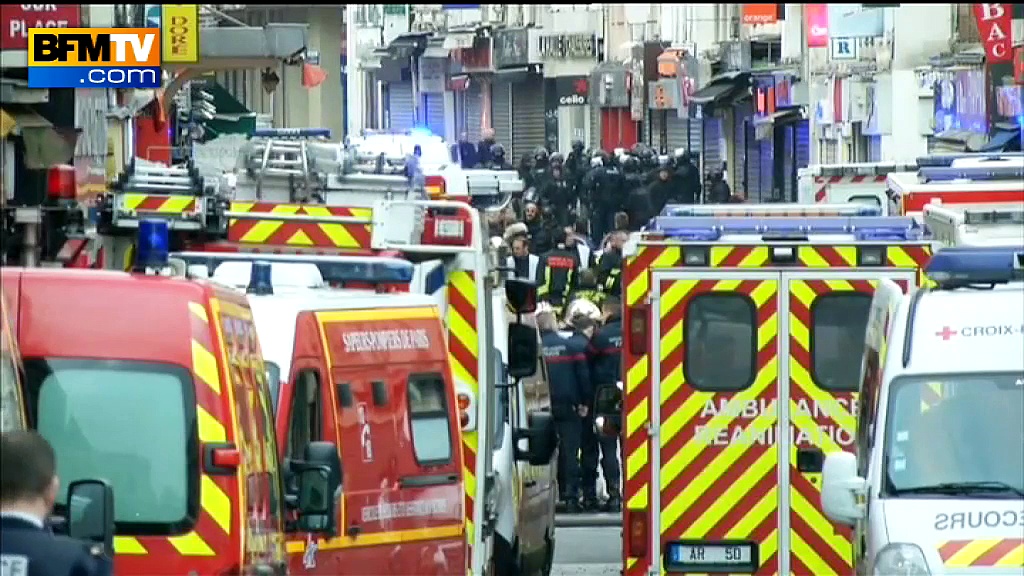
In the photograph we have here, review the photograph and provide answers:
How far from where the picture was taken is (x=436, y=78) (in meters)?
92.6

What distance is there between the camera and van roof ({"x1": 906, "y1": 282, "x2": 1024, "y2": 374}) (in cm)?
1023

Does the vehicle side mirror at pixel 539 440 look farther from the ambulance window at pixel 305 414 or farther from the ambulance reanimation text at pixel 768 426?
the ambulance window at pixel 305 414

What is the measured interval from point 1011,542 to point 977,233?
18.0ft

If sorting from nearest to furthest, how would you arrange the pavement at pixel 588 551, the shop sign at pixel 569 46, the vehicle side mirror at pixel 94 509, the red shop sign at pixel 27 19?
the vehicle side mirror at pixel 94 509, the pavement at pixel 588 551, the red shop sign at pixel 27 19, the shop sign at pixel 569 46

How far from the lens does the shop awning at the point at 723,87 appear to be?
57.9 m

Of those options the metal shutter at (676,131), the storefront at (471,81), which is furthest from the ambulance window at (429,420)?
the storefront at (471,81)

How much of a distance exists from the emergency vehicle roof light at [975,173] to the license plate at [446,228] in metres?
6.83

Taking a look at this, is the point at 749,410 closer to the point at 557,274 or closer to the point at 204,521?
the point at 204,521

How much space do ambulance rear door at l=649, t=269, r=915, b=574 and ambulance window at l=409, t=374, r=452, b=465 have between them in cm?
229

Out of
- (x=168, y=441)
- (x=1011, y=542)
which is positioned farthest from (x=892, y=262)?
(x=168, y=441)

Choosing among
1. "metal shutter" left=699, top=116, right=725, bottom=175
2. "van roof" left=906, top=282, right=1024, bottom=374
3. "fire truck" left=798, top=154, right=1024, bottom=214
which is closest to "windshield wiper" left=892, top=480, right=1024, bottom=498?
"van roof" left=906, top=282, right=1024, bottom=374

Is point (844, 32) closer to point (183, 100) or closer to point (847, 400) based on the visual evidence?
point (183, 100)

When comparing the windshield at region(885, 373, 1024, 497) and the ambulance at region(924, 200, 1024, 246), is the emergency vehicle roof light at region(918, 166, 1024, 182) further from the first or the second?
the windshield at region(885, 373, 1024, 497)

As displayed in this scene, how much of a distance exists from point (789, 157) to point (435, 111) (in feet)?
123
